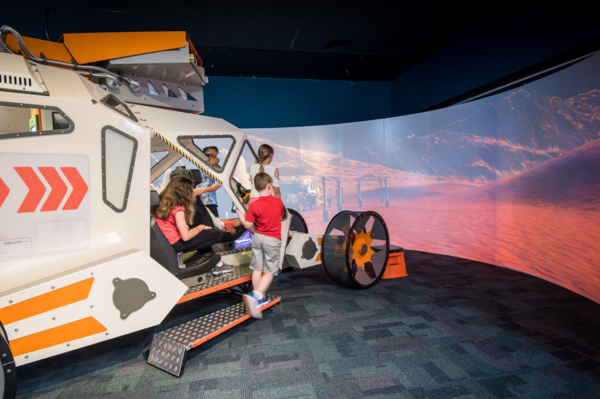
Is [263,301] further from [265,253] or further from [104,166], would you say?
[104,166]

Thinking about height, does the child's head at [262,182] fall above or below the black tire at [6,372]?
above

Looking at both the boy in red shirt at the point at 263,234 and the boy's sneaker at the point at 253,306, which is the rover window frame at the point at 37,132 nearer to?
the boy in red shirt at the point at 263,234

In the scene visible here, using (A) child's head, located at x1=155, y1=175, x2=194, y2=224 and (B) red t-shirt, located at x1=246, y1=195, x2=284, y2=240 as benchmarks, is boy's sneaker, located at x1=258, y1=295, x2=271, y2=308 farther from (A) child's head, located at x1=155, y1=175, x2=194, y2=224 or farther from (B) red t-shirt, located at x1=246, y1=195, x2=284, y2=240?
(A) child's head, located at x1=155, y1=175, x2=194, y2=224

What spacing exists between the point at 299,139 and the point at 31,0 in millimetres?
5061

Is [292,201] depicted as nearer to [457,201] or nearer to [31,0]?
[457,201]

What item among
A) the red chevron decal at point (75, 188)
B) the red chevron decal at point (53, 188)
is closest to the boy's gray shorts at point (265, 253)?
the red chevron decal at point (75, 188)

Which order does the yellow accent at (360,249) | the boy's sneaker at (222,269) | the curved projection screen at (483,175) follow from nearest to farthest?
1. the boy's sneaker at (222,269)
2. the curved projection screen at (483,175)
3. the yellow accent at (360,249)

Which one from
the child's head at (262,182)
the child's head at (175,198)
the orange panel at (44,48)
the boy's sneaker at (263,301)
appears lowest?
the boy's sneaker at (263,301)

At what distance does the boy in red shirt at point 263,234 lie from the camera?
3246mm

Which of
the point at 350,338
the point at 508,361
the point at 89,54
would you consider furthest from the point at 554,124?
the point at 89,54

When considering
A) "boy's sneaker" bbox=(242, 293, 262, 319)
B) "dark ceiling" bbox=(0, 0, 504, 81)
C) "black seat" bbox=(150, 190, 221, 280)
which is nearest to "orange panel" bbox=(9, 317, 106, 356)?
"black seat" bbox=(150, 190, 221, 280)

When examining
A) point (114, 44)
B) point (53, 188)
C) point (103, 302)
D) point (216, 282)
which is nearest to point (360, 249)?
point (216, 282)

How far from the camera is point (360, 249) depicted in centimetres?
412

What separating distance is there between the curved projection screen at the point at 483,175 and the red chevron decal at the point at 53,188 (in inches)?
208
